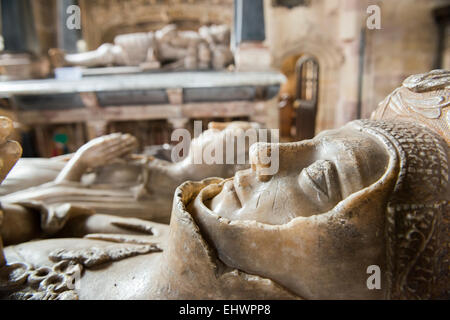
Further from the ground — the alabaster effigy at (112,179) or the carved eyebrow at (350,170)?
the carved eyebrow at (350,170)

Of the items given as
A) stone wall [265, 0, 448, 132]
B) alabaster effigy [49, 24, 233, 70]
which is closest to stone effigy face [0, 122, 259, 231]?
alabaster effigy [49, 24, 233, 70]

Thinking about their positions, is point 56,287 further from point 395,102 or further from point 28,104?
point 28,104

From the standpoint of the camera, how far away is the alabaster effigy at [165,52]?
5113mm

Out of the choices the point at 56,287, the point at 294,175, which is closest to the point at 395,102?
the point at 294,175

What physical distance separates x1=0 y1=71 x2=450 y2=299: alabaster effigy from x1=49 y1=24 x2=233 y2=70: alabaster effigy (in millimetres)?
4349

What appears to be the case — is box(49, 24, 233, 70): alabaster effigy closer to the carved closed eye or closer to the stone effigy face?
the stone effigy face

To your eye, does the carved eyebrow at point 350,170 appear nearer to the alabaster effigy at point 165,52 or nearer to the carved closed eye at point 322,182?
the carved closed eye at point 322,182

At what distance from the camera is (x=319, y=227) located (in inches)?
35.3

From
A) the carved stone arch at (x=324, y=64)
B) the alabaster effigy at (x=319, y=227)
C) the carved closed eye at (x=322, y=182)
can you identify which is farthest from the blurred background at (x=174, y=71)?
the carved closed eye at (x=322, y=182)

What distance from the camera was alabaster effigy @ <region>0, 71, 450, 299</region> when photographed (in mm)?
891

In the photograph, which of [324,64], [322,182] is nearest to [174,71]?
[322,182]

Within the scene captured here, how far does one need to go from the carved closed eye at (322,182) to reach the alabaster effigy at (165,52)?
4506mm

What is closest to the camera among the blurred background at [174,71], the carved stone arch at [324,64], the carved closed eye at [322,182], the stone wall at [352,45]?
the carved closed eye at [322,182]
